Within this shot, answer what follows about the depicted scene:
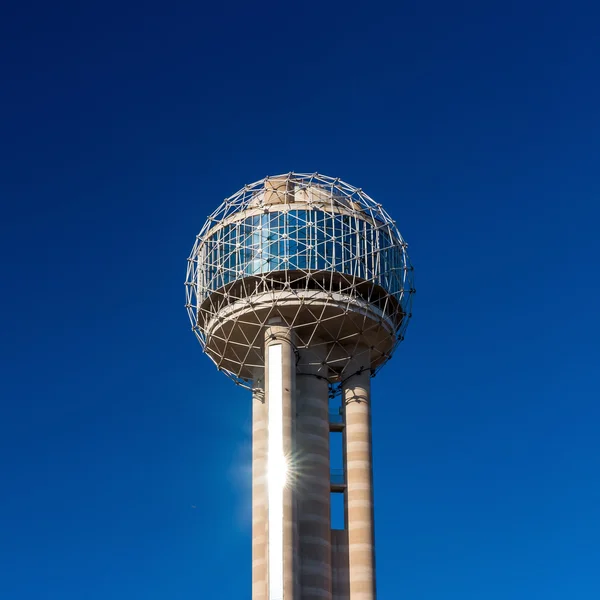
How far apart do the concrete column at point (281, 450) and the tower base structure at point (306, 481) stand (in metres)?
0.07

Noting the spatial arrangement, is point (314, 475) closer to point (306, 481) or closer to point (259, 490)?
point (306, 481)

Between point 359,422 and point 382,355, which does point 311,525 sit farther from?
point 382,355

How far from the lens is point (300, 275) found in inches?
3563

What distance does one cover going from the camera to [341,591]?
290 ft

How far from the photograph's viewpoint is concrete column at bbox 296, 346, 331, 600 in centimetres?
8662

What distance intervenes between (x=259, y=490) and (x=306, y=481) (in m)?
4.81

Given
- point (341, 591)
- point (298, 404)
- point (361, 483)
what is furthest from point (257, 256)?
point (341, 591)

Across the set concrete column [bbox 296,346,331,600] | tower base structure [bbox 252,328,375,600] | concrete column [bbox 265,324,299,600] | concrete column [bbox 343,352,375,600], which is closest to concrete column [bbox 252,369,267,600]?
tower base structure [bbox 252,328,375,600]

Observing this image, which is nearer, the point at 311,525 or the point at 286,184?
the point at 311,525

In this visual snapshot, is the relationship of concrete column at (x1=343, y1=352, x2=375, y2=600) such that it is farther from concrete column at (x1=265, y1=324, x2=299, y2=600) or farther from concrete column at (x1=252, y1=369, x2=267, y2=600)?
concrete column at (x1=265, y1=324, x2=299, y2=600)

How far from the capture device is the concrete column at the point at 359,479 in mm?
88625

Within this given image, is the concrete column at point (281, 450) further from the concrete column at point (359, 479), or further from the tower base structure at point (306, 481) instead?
the concrete column at point (359, 479)

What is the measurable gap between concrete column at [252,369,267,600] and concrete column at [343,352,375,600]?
6478 mm

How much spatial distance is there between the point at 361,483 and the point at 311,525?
6.04m
